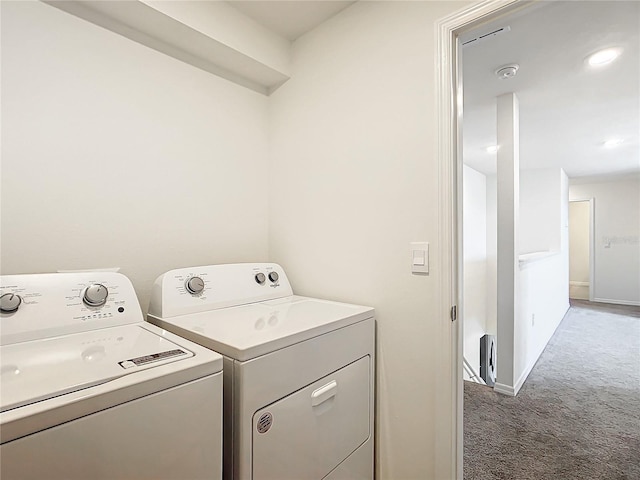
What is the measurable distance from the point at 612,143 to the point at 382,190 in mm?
4168

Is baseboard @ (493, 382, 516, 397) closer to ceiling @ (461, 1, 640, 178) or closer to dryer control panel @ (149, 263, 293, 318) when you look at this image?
dryer control panel @ (149, 263, 293, 318)

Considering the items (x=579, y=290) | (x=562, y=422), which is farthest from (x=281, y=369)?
(x=579, y=290)

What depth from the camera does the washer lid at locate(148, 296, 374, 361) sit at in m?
0.95

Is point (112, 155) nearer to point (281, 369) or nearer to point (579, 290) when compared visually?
point (281, 369)

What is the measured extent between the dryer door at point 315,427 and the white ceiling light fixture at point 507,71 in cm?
208

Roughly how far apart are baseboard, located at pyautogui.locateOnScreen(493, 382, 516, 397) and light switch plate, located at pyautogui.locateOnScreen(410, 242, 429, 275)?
1933 mm

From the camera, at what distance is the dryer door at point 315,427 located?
95 centimetres

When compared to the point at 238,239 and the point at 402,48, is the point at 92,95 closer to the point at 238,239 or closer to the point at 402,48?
the point at 238,239

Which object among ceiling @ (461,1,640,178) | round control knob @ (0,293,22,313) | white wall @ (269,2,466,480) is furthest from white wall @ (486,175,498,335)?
round control knob @ (0,293,22,313)

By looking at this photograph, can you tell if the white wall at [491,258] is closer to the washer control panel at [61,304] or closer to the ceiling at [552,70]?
the ceiling at [552,70]

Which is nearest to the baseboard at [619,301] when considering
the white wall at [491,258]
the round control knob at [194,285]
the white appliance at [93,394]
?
the white wall at [491,258]

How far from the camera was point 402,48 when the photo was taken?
4.52 feet

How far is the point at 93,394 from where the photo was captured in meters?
0.64

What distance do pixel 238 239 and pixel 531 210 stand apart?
540cm
